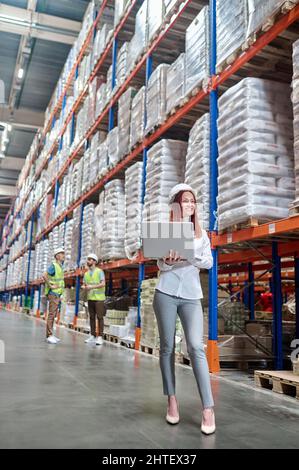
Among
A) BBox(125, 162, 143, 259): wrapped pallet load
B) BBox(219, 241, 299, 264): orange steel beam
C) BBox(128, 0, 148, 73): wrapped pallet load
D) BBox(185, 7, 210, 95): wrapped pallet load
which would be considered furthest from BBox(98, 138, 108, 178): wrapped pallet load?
BBox(185, 7, 210, 95): wrapped pallet load

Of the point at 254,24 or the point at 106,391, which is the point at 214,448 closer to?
the point at 106,391

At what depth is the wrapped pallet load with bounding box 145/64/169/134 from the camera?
6.63 meters

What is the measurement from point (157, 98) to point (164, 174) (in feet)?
4.32

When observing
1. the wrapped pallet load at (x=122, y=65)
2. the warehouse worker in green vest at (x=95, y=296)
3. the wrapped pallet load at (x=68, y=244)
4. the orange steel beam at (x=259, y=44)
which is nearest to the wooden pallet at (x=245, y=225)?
the orange steel beam at (x=259, y=44)

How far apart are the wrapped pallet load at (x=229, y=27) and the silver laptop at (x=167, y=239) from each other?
2991 mm

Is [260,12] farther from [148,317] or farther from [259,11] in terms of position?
[148,317]

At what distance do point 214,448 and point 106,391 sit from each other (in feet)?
5.49

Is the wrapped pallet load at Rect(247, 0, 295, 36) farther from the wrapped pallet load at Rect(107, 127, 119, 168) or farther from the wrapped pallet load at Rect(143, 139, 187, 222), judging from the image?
the wrapped pallet load at Rect(107, 127, 119, 168)

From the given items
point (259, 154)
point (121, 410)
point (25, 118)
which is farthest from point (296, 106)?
Answer: point (25, 118)

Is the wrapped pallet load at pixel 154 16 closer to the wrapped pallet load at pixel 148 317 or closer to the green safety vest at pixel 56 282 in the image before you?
the wrapped pallet load at pixel 148 317

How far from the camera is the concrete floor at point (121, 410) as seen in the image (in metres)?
2.35

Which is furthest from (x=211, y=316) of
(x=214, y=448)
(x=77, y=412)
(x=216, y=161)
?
(x=214, y=448)

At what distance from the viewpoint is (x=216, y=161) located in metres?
5.07

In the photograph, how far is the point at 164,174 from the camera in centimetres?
632
